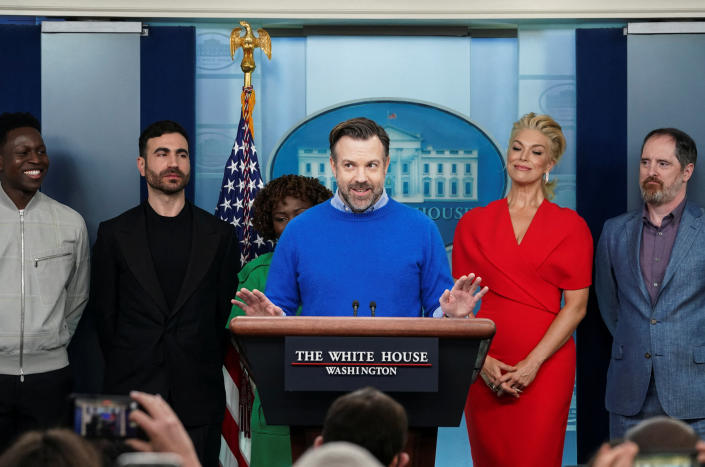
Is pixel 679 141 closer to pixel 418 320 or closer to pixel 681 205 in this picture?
pixel 681 205

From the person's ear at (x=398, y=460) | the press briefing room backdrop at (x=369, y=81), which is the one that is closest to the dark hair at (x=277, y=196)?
the press briefing room backdrop at (x=369, y=81)

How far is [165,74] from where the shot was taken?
5.16 meters

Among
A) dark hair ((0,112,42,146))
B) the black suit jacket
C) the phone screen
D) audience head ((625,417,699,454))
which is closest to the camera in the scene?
audience head ((625,417,699,454))

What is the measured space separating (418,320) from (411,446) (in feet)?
1.28

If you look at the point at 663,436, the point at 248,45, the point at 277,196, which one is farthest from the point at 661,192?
the point at 663,436

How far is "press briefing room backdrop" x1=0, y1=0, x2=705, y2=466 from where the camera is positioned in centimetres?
511

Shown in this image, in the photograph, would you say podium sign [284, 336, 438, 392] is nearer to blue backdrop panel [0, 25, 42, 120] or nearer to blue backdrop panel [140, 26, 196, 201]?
blue backdrop panel [140, 26, 196, 201]

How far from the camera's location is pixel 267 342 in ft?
8.13

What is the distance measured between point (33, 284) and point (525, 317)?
2296 millimetres

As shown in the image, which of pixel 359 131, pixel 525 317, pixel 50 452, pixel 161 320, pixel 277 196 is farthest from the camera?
pixel 277 196

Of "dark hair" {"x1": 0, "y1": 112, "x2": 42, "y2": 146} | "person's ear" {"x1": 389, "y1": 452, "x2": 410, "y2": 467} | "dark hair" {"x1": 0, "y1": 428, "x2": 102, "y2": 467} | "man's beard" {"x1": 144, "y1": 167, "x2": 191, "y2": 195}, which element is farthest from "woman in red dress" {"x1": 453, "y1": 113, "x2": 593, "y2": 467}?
"dark hair" {"x1": 0, "y1": 428, "x2": 102, "y2": 467}

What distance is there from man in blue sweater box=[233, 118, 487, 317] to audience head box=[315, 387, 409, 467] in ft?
3.87

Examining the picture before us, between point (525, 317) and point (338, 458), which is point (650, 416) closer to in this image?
point (525, 317)

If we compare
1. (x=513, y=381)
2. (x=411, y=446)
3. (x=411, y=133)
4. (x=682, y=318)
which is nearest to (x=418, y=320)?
(x=411, y=446)
